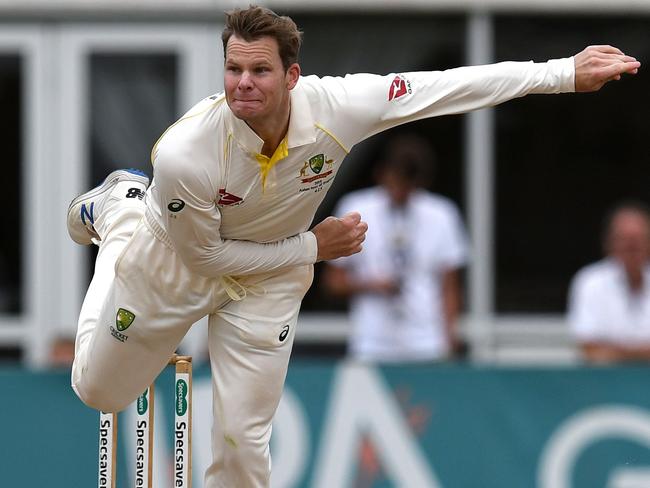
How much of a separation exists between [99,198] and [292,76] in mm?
1285

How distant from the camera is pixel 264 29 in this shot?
15.6ft

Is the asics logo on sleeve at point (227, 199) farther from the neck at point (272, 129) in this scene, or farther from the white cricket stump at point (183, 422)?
the white cricket stump at point (183, 422)

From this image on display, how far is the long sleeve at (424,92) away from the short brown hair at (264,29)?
0.29m

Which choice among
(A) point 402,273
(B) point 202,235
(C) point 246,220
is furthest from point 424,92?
(A) point 402,273

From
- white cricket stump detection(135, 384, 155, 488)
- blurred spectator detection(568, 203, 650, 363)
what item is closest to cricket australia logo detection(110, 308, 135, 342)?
white cricket stump detection(135, 384, 155, 488)

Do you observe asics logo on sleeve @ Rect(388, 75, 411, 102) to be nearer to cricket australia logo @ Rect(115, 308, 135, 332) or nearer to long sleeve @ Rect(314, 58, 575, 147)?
long sleeve @ Rect(314, 58, 575, 147)

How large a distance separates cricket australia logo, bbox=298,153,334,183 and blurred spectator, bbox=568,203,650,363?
342 centimetres

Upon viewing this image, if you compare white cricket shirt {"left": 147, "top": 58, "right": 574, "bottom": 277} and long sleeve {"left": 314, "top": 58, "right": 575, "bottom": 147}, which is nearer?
white cricket shirt {"left": 147, "top": 58, "right": 574, "bottom": 277}

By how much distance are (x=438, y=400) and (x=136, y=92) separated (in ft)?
10.3

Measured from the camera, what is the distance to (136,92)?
30.7 feet

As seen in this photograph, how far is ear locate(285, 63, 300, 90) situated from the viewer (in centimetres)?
486

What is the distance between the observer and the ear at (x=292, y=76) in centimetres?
486

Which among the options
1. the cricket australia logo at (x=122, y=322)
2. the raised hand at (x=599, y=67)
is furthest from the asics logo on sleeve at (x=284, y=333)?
the raised hand at (x=599, y=67)

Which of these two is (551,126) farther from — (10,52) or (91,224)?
(91,224)
